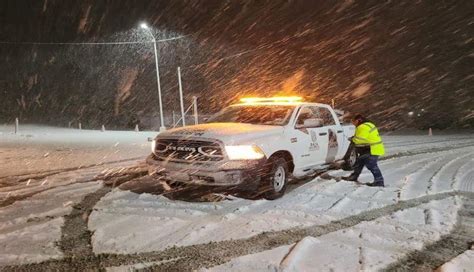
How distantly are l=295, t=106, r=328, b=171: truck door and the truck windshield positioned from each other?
10.9 inches

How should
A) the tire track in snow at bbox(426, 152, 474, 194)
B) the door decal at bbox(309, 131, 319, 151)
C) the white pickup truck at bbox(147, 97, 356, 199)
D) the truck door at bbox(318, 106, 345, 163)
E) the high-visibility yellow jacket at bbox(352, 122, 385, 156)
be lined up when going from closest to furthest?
the white pickup truck at bbox(147, 97, 356, 199) → the tire track in snow at bbox(426, 152, 474, 194) → the door decal at bbox(309, 131, 319, 151) → the high-visibility yellow jacket at bbox(352, 122, 385, 156) → the truck door at bbox(318, 106, 345, 163)

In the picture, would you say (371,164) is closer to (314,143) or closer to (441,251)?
(314,143)

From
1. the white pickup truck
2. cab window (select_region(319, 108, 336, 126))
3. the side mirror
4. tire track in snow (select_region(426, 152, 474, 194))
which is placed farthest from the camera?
cab window (select_region(319, 108, 336, 126))

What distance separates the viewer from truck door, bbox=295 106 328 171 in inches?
310

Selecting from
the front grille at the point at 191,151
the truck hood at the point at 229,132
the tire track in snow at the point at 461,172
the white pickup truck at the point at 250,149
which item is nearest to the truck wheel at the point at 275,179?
the white pickup truck at the point at 250,149

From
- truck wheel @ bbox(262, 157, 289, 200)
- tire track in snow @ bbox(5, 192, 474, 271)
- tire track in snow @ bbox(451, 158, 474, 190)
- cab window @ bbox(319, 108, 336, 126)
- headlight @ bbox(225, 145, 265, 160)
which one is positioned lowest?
tire track in snow @ bbox(5, 192, 474, 271)

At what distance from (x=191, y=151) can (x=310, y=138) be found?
2398 millimetres

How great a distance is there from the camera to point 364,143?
27.7ft

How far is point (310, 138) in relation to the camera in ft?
26.9

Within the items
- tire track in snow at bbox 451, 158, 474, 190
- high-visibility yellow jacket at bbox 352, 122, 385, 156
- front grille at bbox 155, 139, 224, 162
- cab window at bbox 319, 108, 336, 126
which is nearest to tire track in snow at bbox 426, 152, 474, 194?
tire track in snow at bbox 451, 158, 474, 190

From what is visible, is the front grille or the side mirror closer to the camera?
the front grille

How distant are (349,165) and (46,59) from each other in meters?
63.0

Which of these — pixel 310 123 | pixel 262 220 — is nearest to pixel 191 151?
pixel 262 220

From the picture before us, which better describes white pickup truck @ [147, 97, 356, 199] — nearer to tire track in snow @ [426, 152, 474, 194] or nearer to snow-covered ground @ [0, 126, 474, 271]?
snow-covered ground @ [0, 126, 474, 271]
